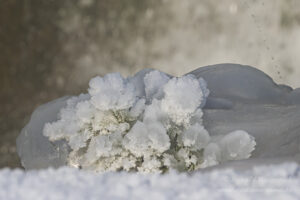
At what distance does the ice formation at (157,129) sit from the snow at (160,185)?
287 mm

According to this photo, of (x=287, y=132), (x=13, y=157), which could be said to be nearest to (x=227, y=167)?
(x=287, y=132)

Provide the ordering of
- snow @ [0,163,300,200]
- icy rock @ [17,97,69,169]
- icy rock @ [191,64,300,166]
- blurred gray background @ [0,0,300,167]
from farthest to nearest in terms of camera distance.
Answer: blurred gray background @ [0,0,300,167], icy rock @ [17,97,69,169], icy rock @ [191,64,300,166], snow @ [0,163,300,200]

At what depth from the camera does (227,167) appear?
230 millimetres

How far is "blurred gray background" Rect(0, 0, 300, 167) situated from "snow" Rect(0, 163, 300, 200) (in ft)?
5.34

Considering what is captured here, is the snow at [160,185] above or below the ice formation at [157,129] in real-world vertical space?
below

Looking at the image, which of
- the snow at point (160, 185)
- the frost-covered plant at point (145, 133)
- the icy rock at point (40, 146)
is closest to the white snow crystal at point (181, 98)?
the frost-covered plant at point (145, 133)

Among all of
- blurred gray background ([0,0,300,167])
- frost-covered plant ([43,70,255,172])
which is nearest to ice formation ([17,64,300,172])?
frost-covered plant ([43,70,255,172])

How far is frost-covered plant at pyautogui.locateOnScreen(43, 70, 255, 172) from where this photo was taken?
559 mm

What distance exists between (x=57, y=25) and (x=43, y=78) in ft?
0.77

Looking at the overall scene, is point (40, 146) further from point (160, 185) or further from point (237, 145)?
point (160, 185)

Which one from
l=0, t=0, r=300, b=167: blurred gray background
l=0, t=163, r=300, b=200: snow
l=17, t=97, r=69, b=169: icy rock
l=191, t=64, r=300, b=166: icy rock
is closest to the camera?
l=0, t=163, r=300, b=200: snow

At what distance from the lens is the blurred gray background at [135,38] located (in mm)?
1844

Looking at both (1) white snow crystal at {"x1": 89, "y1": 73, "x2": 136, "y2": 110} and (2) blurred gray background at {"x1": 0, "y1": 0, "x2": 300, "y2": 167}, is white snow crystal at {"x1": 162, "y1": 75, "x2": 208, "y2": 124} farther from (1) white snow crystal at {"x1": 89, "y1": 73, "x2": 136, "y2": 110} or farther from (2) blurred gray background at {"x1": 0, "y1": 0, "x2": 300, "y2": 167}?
(2) blurred gray background at {"x1": 0, "y1": 0, "x2": 300, "y2": 167}

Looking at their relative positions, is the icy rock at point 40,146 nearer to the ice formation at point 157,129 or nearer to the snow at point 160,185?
the ice formation at point 157,129
